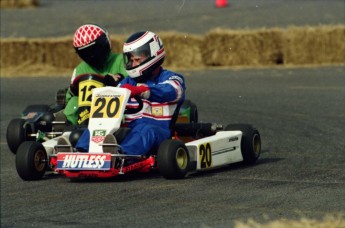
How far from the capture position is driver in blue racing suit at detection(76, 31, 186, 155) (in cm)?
886

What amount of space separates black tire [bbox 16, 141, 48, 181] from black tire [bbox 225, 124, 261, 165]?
177 centimetres

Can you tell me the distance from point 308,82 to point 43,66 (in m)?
4.90

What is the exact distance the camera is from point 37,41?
18.8m

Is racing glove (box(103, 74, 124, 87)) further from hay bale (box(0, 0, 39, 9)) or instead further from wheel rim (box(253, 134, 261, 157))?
hay bale (box(0, 0, 39, 9))

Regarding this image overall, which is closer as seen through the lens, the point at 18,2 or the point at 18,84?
the point at 18,84

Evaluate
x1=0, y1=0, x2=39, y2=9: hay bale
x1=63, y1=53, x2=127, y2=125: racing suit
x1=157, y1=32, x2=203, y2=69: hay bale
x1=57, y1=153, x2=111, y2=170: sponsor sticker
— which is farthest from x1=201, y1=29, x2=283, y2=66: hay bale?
x1=0, y1=0, x2=39, y2=9: hay bale

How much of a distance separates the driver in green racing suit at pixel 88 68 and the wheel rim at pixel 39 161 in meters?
0.86

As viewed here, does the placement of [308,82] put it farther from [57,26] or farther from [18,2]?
[18,2]

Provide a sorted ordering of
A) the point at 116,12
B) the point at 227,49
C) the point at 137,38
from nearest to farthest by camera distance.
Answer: the point at 137,38, the point at 227,49, the point at 116,12

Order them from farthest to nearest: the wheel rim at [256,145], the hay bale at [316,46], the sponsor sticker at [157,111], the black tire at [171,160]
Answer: the hay bale at [316,46]
the wheel rim at [256,145]
the sponsor sticker at [157,111]
the black tire at [171,160]

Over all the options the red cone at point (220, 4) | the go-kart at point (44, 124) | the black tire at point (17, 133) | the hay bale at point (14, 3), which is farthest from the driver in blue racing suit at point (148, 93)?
the hay bale at point (14, 3)

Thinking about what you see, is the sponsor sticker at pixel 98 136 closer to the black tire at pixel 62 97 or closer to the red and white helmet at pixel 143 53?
the red and white helmet at pixel 143 53

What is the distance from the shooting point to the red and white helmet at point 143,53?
925 cm

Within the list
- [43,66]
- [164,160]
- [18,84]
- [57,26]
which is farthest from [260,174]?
[57,26]
